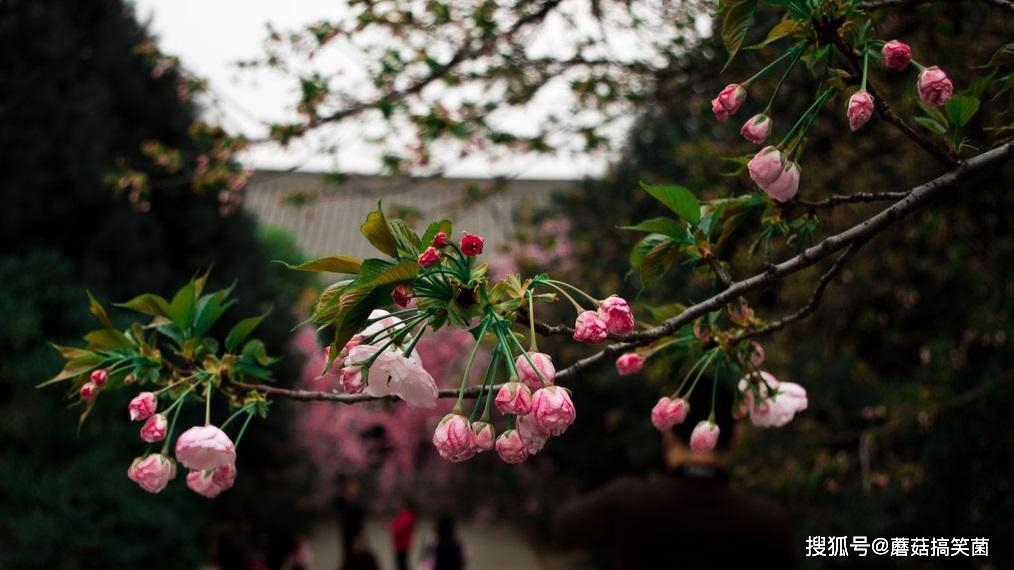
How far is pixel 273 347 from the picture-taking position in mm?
8219

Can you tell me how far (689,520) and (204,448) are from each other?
149 centimetres

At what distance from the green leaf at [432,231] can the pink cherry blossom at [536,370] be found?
0.60ft

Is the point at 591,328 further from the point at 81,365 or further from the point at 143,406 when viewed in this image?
the point at 81,365

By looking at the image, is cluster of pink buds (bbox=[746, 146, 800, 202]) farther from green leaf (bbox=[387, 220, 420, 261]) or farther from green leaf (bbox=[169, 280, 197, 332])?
green leaf (bbox=[169, 280, 197, 332])

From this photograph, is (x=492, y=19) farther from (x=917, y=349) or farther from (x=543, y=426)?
(x=917, y=349)

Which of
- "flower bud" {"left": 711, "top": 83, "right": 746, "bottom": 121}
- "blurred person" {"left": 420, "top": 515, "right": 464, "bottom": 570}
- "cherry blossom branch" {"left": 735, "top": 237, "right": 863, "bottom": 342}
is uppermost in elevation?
"flower bud" {"left": 711, "top": 83, "right": 746, "bottom": 121}

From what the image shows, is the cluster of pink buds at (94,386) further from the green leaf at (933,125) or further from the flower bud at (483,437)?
the green leaf at (933,125)

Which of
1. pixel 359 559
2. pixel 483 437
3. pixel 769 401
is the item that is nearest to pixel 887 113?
pixel 769 401

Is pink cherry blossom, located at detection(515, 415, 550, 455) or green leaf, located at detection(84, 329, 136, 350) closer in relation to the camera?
pink cherry blossom, located at detection(515, 415, 550, 455)

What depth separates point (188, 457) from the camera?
1209mm

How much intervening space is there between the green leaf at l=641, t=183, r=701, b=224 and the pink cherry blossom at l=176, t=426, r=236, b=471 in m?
0.70

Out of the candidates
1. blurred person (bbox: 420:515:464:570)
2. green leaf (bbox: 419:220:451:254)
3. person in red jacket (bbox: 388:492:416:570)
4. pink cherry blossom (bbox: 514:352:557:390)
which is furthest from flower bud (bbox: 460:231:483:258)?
person in red jacket (bbox: 388:492:416:570)

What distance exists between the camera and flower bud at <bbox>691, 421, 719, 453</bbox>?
57.4 inches

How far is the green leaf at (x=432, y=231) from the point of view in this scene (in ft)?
3.65
